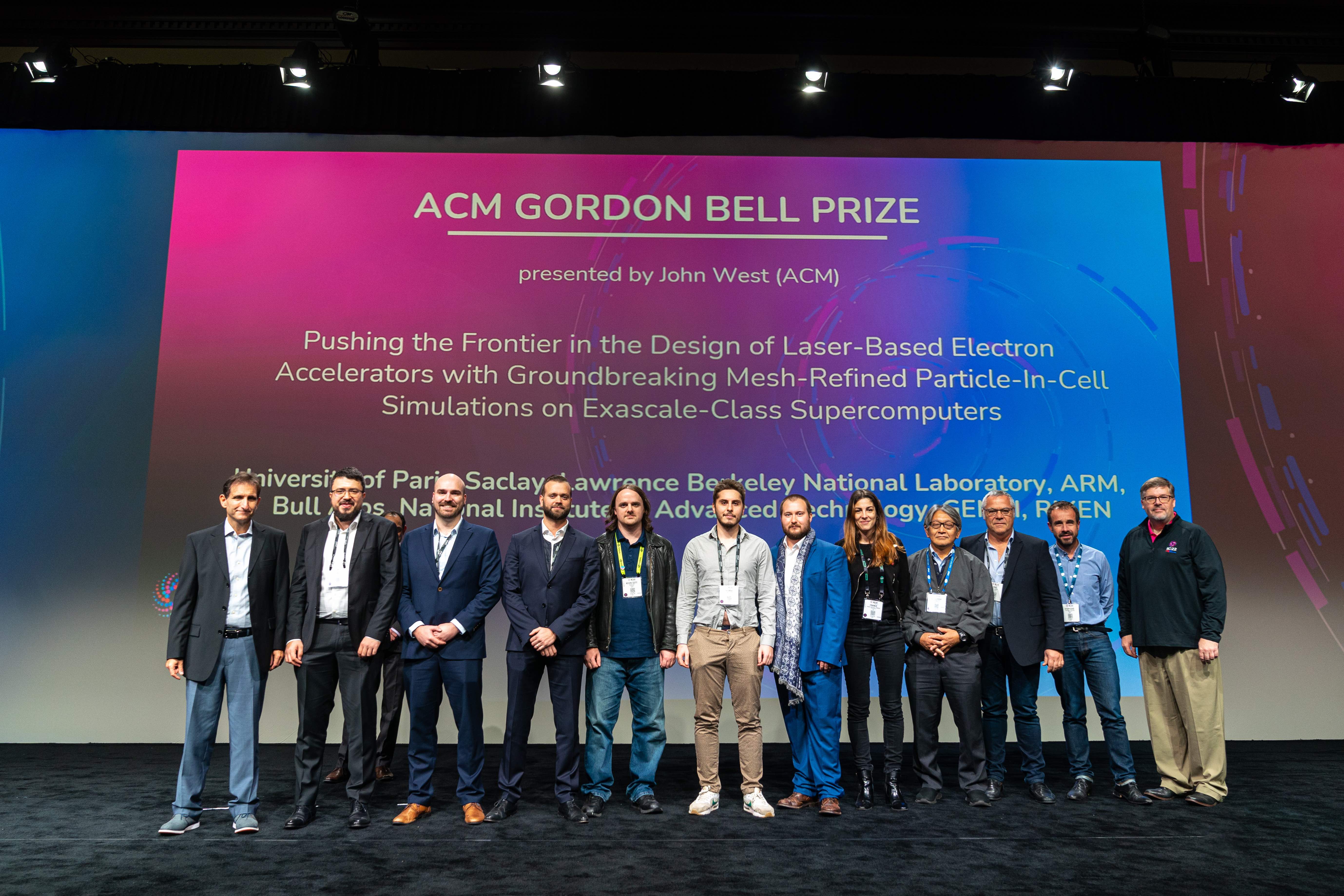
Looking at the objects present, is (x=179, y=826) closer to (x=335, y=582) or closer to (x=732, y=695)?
(x=335, y=582)

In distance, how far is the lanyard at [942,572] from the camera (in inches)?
148

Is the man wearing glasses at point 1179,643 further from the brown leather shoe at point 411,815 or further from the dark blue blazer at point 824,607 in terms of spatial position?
the brown leather shoe at point 411,815

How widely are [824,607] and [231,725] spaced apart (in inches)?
98.2

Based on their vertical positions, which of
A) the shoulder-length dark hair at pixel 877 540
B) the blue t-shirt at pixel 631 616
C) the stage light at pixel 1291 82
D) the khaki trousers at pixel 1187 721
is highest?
the stage light at pixel 1291 82

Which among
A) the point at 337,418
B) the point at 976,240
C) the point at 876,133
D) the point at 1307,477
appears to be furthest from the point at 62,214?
the point at 1307,477

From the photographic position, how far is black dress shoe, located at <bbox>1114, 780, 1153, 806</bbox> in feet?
12.0

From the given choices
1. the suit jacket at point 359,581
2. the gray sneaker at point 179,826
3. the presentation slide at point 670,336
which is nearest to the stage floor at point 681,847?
the gray sneaker at point 179,826

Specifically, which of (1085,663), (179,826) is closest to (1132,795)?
(1085,663)

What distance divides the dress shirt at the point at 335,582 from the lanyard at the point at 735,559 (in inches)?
61.0

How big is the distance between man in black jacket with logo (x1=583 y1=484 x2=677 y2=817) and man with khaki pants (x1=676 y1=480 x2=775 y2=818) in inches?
4.2

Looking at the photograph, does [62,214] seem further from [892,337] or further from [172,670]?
[892,337]

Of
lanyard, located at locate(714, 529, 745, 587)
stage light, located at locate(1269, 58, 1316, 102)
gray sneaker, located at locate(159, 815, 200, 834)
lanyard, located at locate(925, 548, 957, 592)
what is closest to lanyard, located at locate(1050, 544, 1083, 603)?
lanyard, located at locate(925, 548, 957, 592)

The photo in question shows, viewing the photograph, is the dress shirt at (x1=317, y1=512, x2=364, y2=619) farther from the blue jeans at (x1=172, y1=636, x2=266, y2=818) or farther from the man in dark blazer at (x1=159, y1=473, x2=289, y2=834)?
the blue jeans at (x1=172, y1=636, x2=266, y2=818)

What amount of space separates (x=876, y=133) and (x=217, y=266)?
4.60 meters
